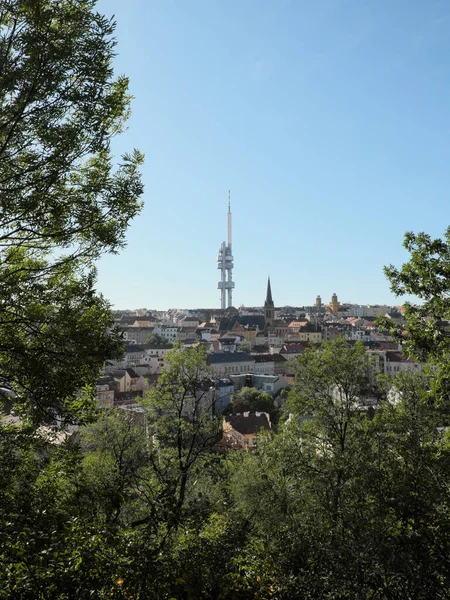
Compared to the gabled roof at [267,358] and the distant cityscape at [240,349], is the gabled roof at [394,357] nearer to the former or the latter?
the distant cityscape at [240,349]

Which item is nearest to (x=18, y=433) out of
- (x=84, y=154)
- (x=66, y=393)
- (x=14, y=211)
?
(x=66, y=393)

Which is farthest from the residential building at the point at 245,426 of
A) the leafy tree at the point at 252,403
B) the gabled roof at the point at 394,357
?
the gabled roof at the point at 394,357

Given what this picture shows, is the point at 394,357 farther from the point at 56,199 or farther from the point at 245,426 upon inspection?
the point at 56,199

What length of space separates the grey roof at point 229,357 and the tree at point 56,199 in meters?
78.4

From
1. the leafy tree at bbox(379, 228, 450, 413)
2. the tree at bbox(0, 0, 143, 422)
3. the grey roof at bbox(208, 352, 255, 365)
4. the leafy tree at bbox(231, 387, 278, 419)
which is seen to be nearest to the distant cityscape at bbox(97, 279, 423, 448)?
the grey roof at bbox(208, 352, 255, 365)

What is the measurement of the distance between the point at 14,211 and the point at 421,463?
23.6ft

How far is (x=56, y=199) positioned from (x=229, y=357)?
3277 inches

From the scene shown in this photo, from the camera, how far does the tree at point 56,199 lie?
548 centimetres

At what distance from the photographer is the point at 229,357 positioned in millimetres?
88375

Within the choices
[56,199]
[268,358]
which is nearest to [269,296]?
[268,358]

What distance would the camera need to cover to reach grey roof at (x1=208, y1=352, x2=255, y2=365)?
8606cm

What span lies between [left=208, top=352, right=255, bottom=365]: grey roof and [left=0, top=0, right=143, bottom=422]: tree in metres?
78.4

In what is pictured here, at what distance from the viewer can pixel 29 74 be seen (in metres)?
5.35

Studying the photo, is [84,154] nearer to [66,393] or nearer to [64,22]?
[64,22]
